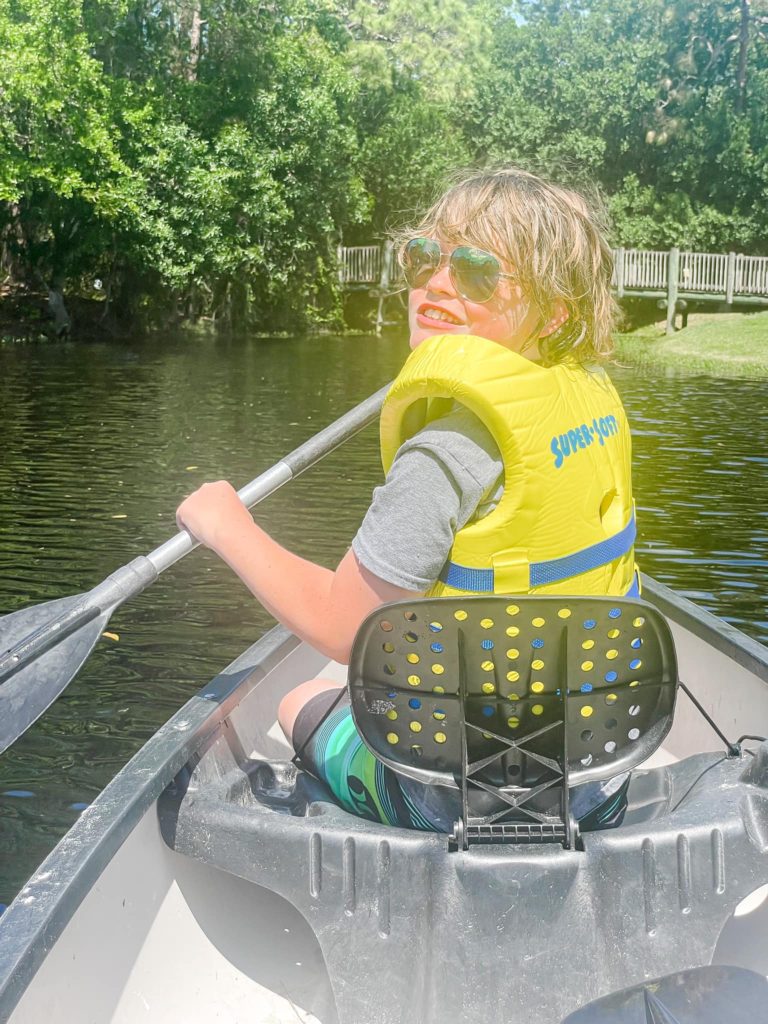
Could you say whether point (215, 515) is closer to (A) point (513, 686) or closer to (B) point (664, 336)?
(A) point (513, 686)

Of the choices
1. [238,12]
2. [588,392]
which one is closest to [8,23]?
[238,12]

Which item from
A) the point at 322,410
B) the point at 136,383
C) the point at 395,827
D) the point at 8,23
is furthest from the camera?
the point at 8,23

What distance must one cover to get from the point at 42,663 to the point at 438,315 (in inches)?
58.7

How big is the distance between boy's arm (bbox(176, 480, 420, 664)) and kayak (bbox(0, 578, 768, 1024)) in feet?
1.28

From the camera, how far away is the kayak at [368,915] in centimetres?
201

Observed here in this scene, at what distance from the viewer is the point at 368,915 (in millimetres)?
2215

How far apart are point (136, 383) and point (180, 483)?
832 centimetres

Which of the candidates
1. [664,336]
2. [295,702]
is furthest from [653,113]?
[295,702]

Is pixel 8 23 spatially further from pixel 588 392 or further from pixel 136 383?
pixel 588 392

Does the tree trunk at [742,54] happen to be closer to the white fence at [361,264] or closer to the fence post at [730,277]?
the fence post at [730,277]

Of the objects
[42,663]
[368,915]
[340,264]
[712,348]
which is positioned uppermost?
[340,264]

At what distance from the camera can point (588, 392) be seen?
221 centimetres

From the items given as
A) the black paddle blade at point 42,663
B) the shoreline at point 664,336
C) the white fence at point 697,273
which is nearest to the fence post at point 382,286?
the shoreline at point 664,336

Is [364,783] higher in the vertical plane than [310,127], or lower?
lower
